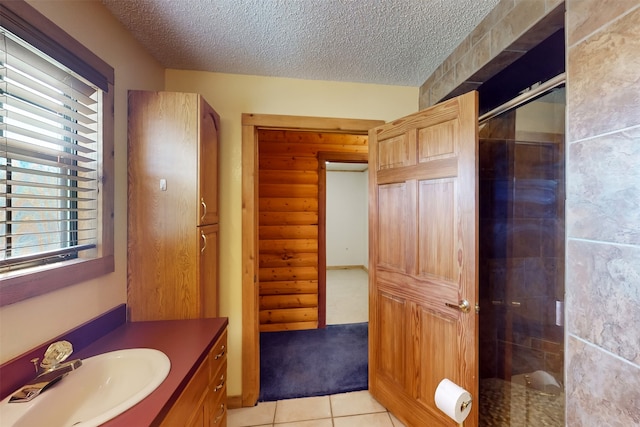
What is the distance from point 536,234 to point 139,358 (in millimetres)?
2368

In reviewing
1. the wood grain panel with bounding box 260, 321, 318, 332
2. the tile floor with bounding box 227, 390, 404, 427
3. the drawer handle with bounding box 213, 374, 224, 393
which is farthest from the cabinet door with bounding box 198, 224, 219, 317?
the wood grain panel with bounding box 260, 321, 318, 332

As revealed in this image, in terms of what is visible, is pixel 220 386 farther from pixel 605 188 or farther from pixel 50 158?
pixel 605 188

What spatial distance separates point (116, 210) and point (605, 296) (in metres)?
2.01

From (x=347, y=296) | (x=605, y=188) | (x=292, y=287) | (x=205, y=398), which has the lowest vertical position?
(x=347, y=296)

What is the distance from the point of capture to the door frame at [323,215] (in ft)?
9.50

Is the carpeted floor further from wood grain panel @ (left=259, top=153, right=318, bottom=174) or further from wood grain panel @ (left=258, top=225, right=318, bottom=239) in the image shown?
wood grain panel @ (left=259, top=153, right=318, bottom=174)

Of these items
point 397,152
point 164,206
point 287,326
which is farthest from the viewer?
point 287,326

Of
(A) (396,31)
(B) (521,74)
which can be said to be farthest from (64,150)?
(B) (521,74)

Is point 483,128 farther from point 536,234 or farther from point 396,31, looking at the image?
point 396,31

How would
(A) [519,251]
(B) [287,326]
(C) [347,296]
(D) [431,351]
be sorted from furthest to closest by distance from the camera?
(C) [347,296]
(B) [287,326]
(A) [519,251]
(D) [431,351]

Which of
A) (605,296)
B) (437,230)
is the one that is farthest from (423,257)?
(605,296)

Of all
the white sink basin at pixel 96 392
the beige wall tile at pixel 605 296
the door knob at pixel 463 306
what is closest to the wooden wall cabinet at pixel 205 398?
the white sink basin at pixel 96 392

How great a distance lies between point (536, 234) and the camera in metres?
1.64

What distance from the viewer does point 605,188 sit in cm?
73
